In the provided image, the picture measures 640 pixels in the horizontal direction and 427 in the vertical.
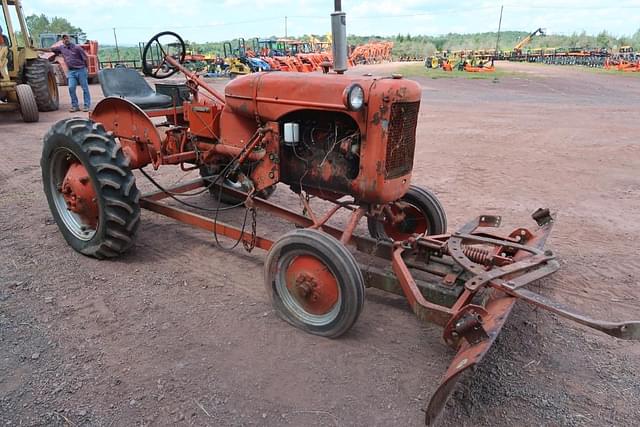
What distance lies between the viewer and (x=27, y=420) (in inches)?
98.5

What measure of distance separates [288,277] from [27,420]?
1.61 metres

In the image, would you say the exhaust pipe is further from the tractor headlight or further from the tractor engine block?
the tractor headlight

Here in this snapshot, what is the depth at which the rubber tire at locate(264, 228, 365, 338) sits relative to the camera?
A: 9.61ft

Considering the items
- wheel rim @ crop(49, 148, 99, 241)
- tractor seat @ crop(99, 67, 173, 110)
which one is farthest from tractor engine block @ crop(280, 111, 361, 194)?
tractor seat @ crop(99, 67, 173, 110)

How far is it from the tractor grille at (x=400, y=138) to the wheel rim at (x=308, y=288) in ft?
2.48

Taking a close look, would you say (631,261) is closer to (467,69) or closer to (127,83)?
(127,83)

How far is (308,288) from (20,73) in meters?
10.5

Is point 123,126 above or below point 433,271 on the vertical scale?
above

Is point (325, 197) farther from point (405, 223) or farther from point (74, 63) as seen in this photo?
point (74, 63)

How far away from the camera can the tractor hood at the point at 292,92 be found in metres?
3.08

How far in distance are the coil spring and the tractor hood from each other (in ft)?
3.63

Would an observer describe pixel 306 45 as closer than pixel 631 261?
No

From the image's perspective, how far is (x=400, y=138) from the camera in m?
3.21

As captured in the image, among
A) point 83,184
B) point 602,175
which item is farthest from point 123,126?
point 602,175
